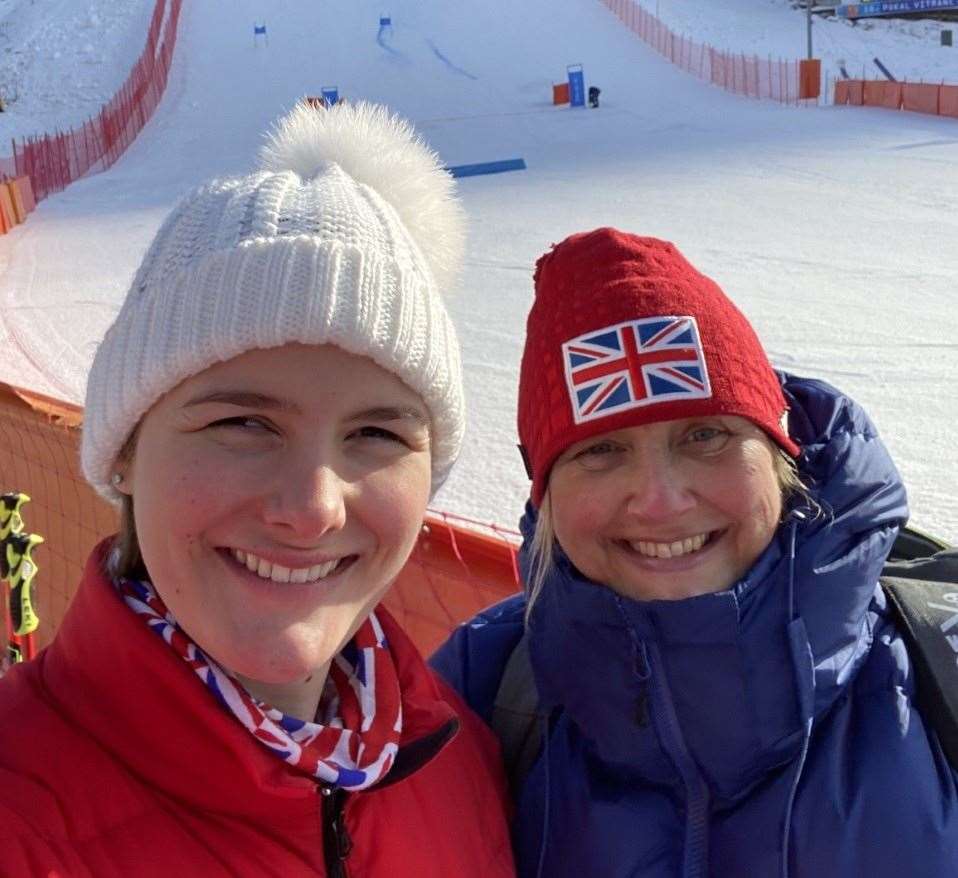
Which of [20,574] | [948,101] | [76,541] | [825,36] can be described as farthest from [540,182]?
[825,36]

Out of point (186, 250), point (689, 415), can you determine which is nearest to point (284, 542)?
point (186, 250)

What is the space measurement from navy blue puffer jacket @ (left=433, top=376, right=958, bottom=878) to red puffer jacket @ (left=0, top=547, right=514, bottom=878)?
0.40m

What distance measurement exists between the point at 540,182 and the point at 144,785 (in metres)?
14.3

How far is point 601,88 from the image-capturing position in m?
26.4

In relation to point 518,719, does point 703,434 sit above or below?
above

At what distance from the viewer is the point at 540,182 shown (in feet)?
49.8

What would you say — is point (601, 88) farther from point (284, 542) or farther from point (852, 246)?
point (284, 542)

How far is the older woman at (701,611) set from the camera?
173cm

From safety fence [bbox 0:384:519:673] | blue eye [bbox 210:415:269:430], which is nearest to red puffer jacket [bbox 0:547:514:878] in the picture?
blue eye [bbox 210:415:269:430]

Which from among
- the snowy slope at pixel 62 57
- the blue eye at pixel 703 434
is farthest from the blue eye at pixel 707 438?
the snowy slope at pixel 62 57

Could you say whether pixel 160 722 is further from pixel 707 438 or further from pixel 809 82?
pixel 809 82

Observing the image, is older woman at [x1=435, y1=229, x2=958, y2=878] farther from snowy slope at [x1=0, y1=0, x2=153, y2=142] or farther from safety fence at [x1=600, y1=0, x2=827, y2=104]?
snowy slope at [x1=0, y1=0, x2=153, y2=142]

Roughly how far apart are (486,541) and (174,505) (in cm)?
140

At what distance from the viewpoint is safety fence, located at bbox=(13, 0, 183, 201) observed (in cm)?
2008
